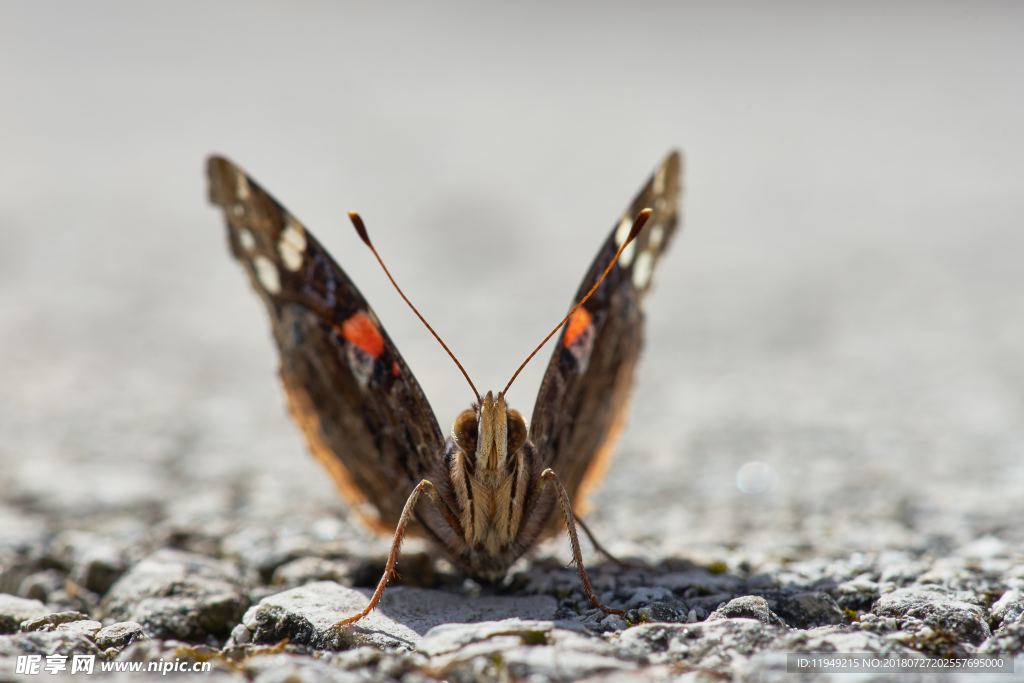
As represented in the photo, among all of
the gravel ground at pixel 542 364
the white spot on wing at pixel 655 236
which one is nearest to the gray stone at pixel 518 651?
the gravel ground at pixel 542 364

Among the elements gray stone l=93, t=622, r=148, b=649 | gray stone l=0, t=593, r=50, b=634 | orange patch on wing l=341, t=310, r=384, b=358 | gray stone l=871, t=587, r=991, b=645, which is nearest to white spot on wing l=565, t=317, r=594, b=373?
orange patch on wing l=341, t=310, r=384, b=358

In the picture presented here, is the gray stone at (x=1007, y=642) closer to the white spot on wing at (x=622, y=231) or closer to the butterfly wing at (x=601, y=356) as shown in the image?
the butterfly wing at (x=601, y=356)

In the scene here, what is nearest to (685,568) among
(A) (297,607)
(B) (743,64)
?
(A) (297,607)

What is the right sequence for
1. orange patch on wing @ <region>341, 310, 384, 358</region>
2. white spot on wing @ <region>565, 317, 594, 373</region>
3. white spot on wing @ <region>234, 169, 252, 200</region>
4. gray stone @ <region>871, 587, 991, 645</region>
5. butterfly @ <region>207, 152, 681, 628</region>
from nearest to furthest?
1. gray stone @ <region>871, 587, 991, 645</region>
2. butterfly @ <region>207, 152, 681, 628</region>
3. orange patch on wing @ <region>341, 310, 384, 358</region>
4. white spot on wing @ <region>565, 317, 594, 373</region>
5. white spot on wing @ <region>234, 169, 252, 200</region>

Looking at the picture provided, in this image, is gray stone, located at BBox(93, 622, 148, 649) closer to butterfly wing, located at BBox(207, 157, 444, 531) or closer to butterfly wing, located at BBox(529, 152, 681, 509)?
butterfly wing, located at BBox(207, 157, 444, 531)

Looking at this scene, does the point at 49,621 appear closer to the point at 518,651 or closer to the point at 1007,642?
the point at 518,651

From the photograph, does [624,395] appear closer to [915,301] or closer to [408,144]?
[915,301]
